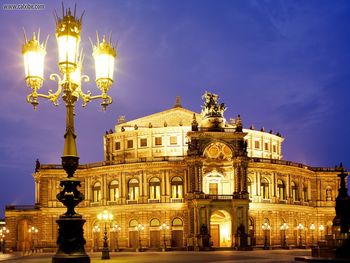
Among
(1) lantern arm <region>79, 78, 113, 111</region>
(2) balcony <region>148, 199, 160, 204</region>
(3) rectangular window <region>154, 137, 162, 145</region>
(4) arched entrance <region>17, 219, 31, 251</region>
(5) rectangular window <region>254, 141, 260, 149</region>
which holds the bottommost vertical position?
(4) arched entrance <region>17, 219, 31, 251</region>

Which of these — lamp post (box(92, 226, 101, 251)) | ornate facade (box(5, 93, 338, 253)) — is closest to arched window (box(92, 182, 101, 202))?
ornate facade (box(5, 93, 338, 253))

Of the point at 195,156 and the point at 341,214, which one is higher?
the point at 195,156

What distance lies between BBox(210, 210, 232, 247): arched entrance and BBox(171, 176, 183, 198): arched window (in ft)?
19.3

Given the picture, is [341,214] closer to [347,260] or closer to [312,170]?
[347,260]

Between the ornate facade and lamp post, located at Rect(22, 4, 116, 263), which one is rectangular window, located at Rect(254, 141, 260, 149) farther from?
lamp post, located at Rect(22, 4, 116, 263)

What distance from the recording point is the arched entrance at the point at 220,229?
89375mm

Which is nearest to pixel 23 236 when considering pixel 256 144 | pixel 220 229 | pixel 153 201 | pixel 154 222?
pixel 154 222

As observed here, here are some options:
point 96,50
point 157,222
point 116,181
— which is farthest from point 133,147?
point 96,50

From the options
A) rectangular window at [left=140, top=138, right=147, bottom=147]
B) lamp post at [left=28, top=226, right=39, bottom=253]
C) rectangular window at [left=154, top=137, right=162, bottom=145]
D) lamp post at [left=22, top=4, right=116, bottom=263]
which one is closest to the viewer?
lamp post at [left=22, top=4, right=116, bottom=263]

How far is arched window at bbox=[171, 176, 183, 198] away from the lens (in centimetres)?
9188

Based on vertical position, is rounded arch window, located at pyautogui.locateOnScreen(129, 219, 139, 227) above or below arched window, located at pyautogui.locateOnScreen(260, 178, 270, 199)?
below

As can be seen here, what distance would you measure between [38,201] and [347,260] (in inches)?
2695

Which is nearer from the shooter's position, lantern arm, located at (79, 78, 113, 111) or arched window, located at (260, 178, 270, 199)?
lantern arm, located at (79, 78, 113, 111)

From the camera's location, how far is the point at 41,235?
9744cm
